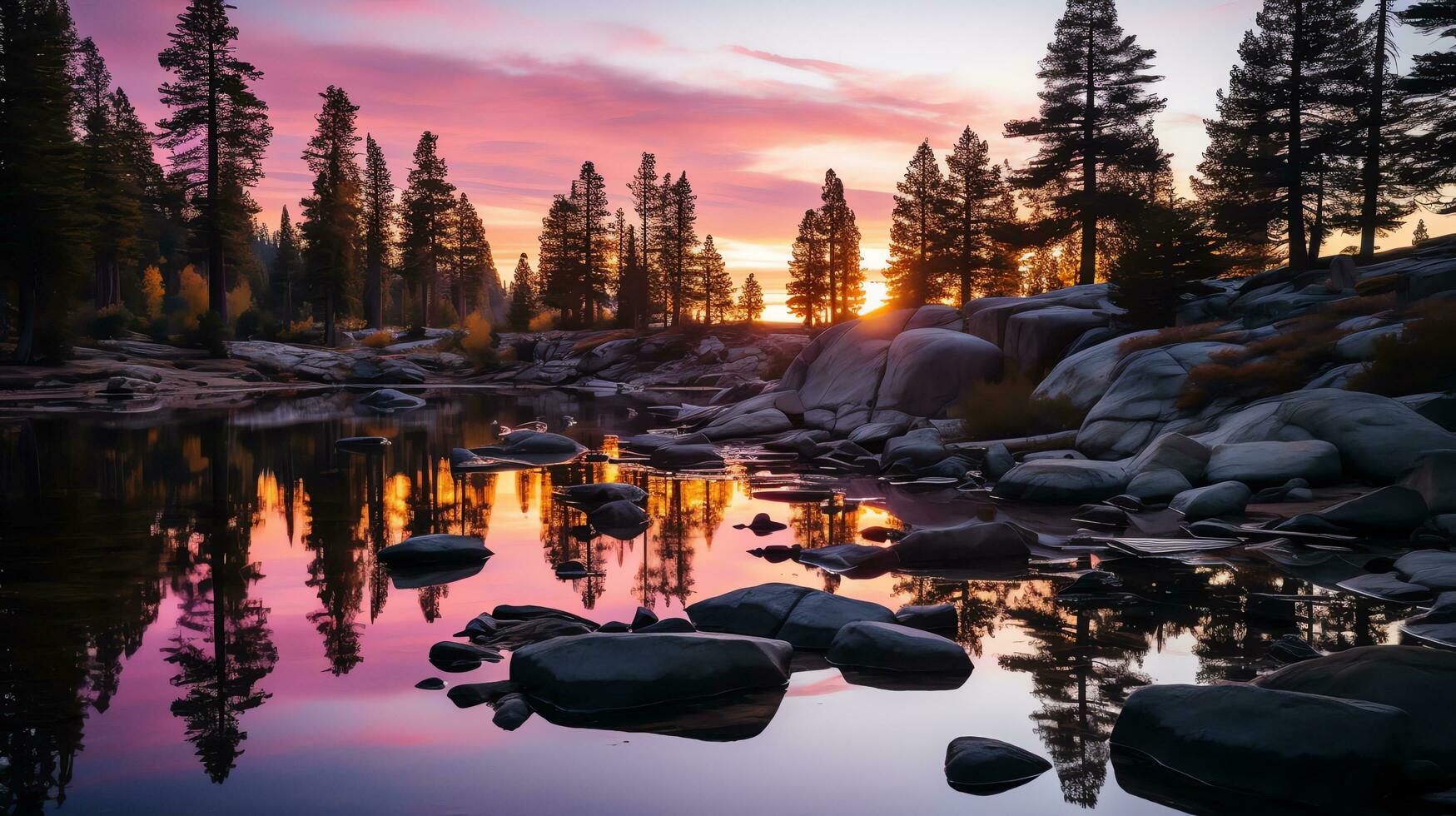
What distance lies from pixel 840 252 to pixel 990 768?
2745 inches

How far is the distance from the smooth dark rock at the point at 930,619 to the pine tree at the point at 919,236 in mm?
48747

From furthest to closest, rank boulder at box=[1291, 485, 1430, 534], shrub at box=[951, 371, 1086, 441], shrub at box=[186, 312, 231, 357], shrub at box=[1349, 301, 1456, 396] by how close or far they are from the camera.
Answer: shrub at box=[186, 312, 231, 357]
shrub at box=[951, 371, 1086, 441]
shrub at box=[1349, 301, 1456, 396]
boulder at box=[1291, 485, 1430, 534]

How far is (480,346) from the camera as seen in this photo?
5903 cm

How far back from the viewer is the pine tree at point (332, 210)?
5712 centimetres

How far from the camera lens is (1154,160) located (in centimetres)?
3562

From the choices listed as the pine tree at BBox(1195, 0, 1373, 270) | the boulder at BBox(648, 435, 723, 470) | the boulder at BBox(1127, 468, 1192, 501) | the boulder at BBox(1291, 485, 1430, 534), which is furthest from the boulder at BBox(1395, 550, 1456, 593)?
the pine tree at BBox(1195, 0, 1373, 270)

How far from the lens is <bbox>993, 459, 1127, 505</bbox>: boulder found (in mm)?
11828

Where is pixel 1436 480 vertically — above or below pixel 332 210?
below

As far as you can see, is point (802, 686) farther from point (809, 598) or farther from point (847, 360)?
point (847, 360)

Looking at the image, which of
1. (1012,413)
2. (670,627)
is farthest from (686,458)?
(670,627)

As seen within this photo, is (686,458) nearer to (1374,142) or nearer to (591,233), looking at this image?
(1374,142)

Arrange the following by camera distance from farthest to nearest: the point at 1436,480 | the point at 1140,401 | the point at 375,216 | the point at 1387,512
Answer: the point at 375,216 < the point at 1140,401 < the point at 1436,480 < the point at 1387,512

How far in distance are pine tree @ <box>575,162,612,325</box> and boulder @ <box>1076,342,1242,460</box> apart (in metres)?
59.1

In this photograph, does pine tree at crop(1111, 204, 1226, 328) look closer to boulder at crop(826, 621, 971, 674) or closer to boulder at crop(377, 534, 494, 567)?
boulder at crop(377, 534, 494, 567)
